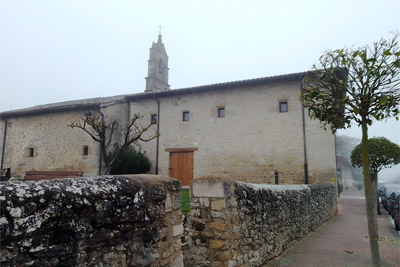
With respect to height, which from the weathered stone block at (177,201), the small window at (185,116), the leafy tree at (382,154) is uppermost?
the small window at (185,116)

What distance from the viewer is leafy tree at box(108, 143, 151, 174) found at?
1424 cm

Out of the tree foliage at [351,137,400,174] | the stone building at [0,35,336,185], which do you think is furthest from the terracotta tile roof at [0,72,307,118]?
the tree foliage at [351,137,400,174]

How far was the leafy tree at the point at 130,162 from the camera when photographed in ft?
46.7

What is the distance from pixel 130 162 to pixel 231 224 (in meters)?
11.5

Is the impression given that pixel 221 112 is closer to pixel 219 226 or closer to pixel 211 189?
pixel 211 189

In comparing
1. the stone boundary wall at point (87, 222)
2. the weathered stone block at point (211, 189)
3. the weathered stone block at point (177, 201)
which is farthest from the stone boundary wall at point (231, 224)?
the stone boundary wall at point (87, 222)

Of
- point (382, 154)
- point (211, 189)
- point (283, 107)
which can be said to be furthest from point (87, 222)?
point (283, 107)

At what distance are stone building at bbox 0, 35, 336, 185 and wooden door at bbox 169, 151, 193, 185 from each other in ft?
0.17

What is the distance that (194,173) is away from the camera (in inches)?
573

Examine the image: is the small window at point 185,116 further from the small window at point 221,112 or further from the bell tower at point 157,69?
the bell tower at point 157,69

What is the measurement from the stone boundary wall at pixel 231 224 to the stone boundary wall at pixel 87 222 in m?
1.13

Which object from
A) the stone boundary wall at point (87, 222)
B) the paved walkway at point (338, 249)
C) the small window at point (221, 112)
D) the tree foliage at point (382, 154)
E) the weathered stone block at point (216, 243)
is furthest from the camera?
the small window at point (221, 112)

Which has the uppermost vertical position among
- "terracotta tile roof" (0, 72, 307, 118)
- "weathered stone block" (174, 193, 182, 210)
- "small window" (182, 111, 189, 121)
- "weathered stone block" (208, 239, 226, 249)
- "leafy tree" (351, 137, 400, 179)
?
"terracotta tile roof" (0, 72, 307, 118)

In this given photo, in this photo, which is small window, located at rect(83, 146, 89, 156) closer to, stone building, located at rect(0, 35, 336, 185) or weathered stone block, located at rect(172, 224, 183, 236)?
stone building, located at rect(0, 35, 336, 185)
